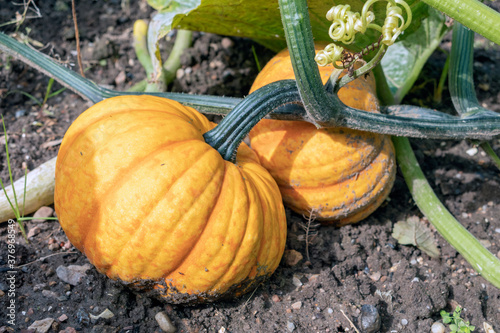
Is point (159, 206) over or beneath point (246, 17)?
beneath

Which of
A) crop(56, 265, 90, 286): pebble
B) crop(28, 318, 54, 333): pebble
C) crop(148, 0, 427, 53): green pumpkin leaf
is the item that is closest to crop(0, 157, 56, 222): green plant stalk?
crop(56, 265, 90, 286): pebble

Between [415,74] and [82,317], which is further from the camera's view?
[415,74]

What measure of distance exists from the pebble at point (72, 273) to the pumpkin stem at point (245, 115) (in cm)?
77

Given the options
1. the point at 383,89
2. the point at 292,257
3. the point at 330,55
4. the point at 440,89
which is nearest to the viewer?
the point at 330,55

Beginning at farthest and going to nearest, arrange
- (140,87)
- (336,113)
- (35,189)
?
(140,87), (35,189), (336,113)

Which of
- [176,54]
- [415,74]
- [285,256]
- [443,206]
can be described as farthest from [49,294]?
[415,74]

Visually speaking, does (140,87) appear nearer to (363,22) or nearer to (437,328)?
(363,22)

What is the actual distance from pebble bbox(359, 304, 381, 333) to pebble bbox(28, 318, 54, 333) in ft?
3.86

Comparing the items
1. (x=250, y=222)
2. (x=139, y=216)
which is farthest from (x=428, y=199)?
(x=139, y=216)

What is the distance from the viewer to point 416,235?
219cm

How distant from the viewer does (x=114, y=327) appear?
1.69 metres

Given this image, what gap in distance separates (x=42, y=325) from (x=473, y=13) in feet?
6.10

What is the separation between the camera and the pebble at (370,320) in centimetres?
177

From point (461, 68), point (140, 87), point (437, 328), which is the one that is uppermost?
point (461, 68)
